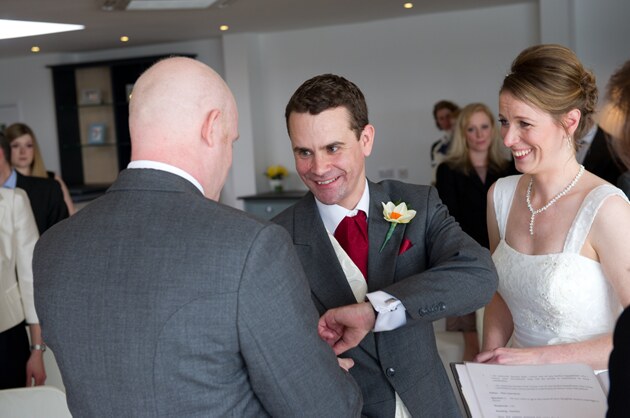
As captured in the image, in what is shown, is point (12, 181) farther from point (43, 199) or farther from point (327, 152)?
point (327, 152)

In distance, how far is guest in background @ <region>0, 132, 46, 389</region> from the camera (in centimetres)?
327

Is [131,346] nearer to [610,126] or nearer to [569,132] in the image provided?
[610,126]

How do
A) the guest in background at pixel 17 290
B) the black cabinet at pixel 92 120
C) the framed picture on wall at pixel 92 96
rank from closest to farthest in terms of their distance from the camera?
the guest in background at pixel 17 290 → the black cabinet at pixel 92 120 → the framed picture on wall at pixel 92 96

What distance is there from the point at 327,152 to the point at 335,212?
175mm

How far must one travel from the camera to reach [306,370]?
1.35 m

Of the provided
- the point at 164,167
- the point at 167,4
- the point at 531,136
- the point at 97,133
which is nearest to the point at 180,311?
the point at 164,167

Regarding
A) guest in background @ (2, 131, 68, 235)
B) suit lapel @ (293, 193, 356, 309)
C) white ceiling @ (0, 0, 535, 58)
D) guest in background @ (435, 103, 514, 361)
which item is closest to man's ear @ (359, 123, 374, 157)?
suit lapel @ (293, 193, 356, 309)

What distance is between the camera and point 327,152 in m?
1.98

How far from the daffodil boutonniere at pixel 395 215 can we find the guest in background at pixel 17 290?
1943mm

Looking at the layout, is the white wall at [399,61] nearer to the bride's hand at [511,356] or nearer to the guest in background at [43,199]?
the guest in background at [43,199]

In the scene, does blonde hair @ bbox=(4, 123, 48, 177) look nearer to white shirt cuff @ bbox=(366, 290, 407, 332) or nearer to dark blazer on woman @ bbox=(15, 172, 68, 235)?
dark blazer on woman @ bbox=(15, 172, 68, 235)

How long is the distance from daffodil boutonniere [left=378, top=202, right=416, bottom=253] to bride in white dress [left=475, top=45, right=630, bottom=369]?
1.51ft

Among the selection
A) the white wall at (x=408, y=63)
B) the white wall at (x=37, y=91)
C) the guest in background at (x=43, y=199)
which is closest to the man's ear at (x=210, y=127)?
the guest in background at (x=43, y=199)

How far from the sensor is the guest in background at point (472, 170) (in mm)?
4832
